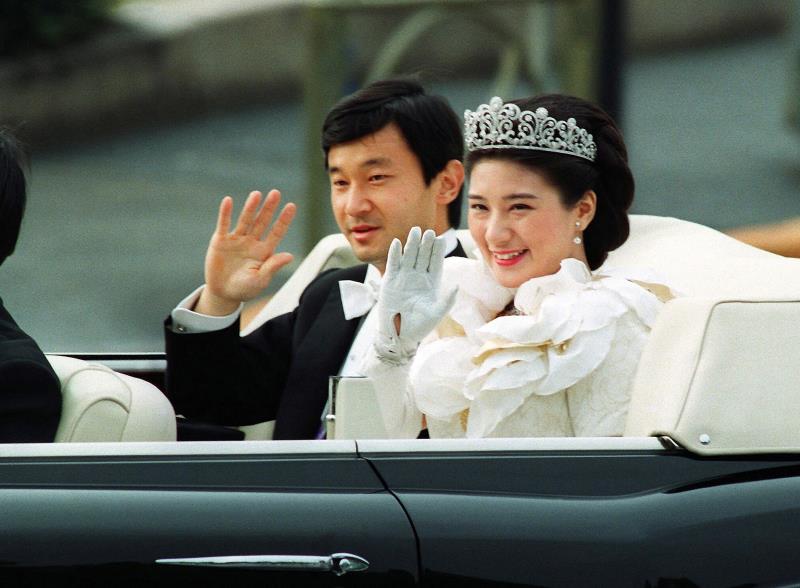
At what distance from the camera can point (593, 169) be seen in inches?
120

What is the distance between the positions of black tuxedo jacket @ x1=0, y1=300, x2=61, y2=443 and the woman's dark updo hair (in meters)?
0.92

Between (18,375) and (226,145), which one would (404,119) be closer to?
(18,375)

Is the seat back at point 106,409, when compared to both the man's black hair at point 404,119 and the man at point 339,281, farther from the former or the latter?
the man's black hair at point 404,119

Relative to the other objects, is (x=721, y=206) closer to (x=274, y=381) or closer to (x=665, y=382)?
(x=274, y=381)

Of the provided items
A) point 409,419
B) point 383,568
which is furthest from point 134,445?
point 409,419

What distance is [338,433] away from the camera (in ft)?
8.91

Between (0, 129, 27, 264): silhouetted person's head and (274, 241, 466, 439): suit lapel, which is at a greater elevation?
(0, 129, 27, 264): silhouetted person's head

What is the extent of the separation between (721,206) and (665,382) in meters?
8.58

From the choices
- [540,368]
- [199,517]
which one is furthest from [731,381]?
[199,517]

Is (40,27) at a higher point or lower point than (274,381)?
higher

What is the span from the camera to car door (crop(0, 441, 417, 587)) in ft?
7.34

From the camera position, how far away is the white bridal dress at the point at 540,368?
284 centimetres

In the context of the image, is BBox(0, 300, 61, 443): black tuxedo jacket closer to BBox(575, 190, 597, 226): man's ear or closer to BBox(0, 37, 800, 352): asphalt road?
BBox(575, 190, 597, 226): man's ear

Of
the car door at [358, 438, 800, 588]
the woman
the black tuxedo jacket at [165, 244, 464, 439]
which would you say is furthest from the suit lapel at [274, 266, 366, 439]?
the car door at [358, 438, 800, 588]
